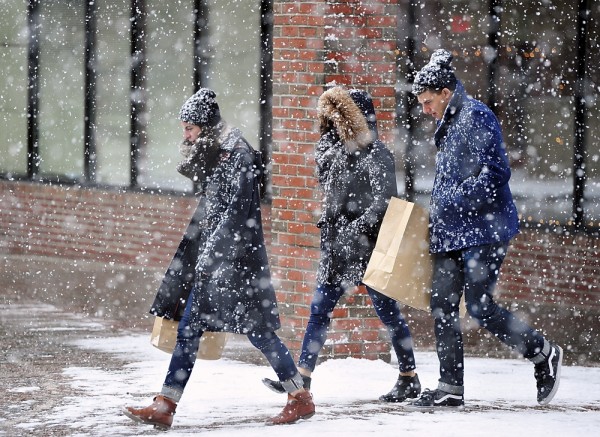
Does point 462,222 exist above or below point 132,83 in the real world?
below

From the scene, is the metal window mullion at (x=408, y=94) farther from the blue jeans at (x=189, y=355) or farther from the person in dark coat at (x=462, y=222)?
the blue jeans at (x=189, y=355)

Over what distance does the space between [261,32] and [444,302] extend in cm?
579

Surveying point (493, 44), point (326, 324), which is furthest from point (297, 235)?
point (493, 44)

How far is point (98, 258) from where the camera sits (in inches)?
595

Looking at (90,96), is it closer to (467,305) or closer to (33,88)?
(33,88)

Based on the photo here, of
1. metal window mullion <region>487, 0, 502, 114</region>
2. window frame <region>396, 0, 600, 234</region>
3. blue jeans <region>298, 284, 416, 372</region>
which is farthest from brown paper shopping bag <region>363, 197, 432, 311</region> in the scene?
metal window mullion <region>487, 0, 502, 114</region>

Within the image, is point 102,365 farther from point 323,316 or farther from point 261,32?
point 261,32

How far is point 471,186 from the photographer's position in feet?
25.3

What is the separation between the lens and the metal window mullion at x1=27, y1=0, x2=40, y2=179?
52.5 feet

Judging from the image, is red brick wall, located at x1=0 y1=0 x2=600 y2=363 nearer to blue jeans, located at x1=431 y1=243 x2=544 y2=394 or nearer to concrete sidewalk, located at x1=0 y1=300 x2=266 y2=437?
concrete sidewalk, located at x1=0 y1=300 x2=266 y2=437

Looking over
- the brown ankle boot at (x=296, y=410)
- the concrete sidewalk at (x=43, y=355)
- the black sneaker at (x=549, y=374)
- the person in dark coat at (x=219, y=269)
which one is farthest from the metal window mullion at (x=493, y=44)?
the brown ankle boot at (x=296, y=410)

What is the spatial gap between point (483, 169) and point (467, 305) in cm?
83

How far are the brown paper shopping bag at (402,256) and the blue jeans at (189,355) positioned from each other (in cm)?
67

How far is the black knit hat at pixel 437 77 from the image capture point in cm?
784
